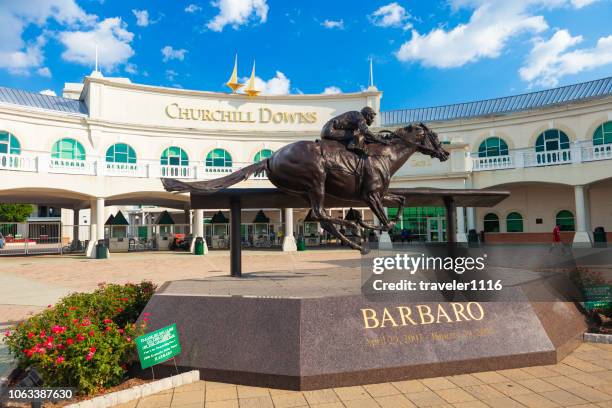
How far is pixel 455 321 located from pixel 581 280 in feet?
11.5

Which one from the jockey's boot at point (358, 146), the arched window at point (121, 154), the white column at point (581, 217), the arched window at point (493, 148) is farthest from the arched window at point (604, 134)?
the arched window at point (121, 154)

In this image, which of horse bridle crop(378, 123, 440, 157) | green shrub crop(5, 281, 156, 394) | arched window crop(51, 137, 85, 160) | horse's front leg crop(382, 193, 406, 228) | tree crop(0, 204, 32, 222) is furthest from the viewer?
tree crop(0, 204, 32, 222)

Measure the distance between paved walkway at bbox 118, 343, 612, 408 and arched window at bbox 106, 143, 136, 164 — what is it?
2445 cm

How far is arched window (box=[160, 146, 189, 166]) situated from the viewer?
27406mm

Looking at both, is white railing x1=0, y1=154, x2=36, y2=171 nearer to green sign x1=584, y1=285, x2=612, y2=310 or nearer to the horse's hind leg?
the horse's hind leg

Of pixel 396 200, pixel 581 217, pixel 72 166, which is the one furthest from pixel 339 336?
pixel 581 217

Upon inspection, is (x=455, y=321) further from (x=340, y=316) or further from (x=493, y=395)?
(x=340, y=316)

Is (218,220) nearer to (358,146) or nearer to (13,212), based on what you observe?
(358,146)

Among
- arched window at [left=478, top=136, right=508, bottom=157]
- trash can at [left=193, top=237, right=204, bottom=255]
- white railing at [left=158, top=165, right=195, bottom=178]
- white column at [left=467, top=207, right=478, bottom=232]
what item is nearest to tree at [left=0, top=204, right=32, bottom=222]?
white railing at [left=158, top=165, right=195, bottom=178]

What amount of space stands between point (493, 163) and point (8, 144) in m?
29.4

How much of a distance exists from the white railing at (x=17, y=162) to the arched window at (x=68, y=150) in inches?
111

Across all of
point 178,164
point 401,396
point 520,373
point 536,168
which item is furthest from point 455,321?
point 178,164

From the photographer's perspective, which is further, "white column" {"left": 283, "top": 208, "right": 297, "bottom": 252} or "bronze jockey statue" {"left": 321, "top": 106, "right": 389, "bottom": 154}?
"white column" {"left": 283, "top": 208, "right": 297, "bottom": 252}

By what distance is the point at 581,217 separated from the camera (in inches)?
914
